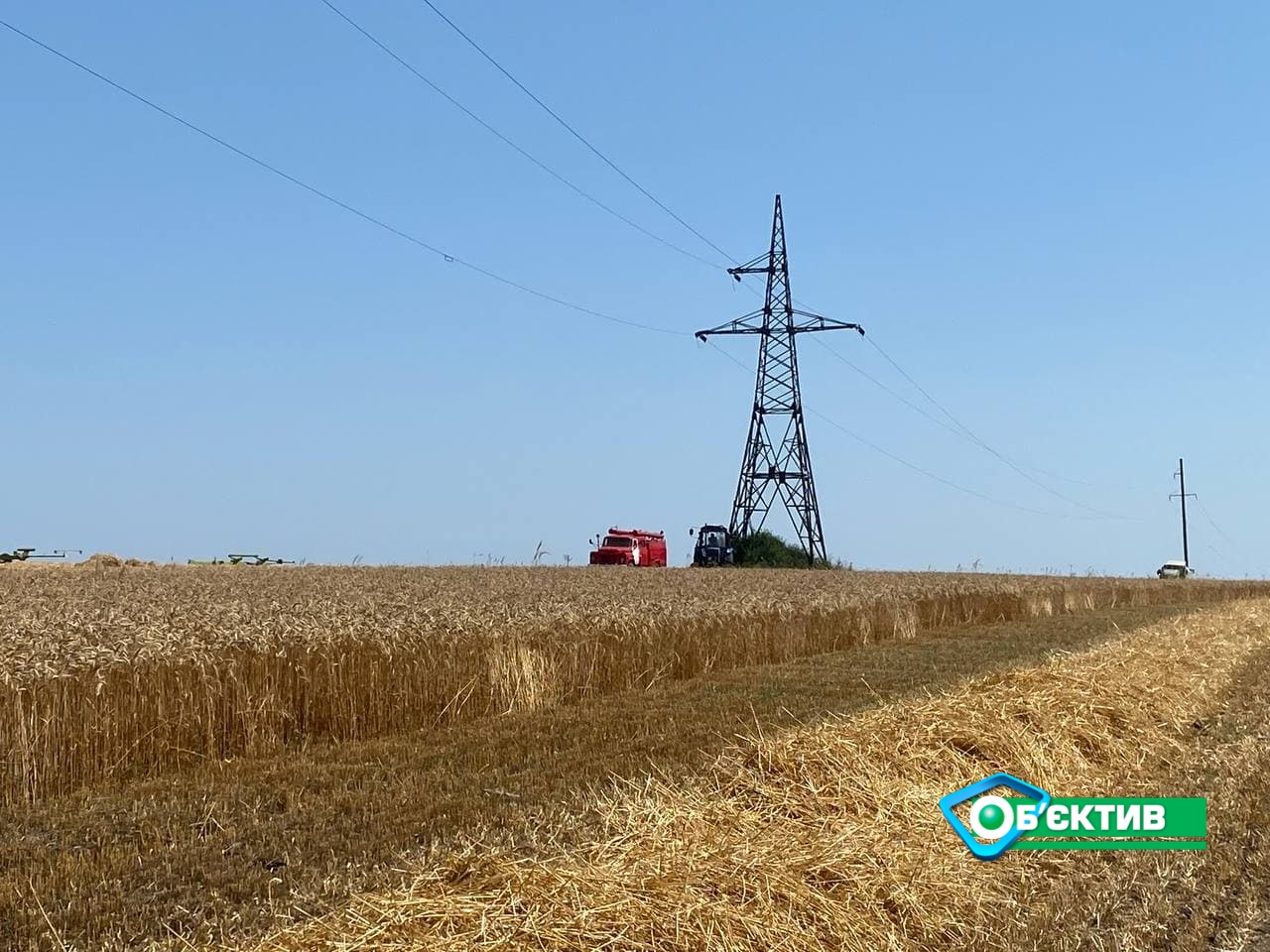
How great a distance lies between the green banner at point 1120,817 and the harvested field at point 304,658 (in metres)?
7.15

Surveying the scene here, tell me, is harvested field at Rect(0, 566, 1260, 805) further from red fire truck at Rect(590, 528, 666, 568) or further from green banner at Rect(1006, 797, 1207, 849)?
red fire truck at Rect(590, 528, 666, 568)

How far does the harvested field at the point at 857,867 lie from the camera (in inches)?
232

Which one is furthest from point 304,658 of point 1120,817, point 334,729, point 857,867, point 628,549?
point 628,549

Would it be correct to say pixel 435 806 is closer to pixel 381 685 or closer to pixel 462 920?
pixel 462 920

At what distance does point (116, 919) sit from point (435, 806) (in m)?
2.86

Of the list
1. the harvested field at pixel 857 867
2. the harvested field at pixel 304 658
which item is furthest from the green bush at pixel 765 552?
the harvested field at pixel 857 867

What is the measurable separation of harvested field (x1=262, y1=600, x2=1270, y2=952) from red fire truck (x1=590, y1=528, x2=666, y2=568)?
148 feet

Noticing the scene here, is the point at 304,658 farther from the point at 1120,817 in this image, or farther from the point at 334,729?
the point at 1120,817

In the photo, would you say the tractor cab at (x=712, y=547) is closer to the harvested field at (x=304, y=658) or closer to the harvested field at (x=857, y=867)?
the harvested field at (x=304, y=658)

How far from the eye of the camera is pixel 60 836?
8.41 m

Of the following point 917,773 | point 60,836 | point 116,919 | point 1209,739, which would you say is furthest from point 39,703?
point 1209,739

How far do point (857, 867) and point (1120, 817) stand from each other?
2782 mm

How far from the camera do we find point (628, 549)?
190 feet

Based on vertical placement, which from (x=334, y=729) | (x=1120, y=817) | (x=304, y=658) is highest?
(x=304, y=658)
